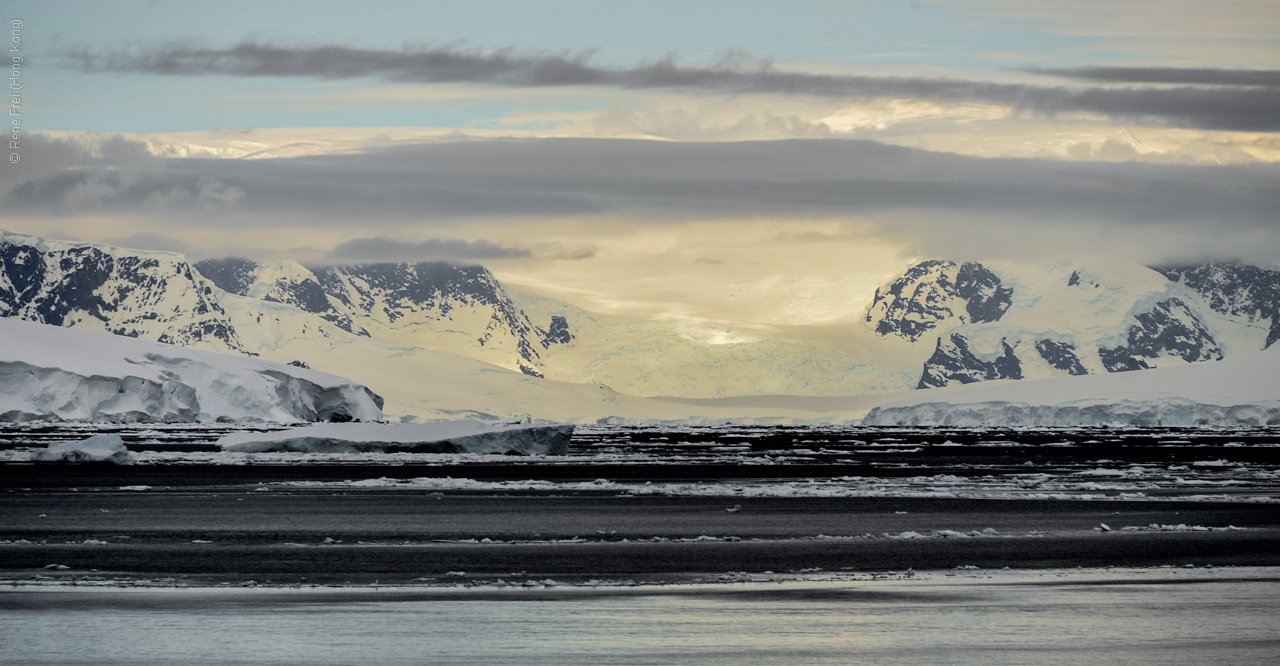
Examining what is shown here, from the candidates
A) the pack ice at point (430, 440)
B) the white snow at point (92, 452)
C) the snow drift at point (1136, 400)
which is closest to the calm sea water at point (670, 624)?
the white snow at point (92, 452)

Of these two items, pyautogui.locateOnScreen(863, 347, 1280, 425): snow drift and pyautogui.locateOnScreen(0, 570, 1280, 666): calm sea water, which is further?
pyautogui.locateOnScreen(863, 347, 1280, 425): snow drift

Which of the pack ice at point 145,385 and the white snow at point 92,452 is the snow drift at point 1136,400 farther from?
the white snow at point 92,452

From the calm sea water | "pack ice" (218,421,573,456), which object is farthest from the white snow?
the calm sea water

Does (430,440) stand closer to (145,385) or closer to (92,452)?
(92,452)

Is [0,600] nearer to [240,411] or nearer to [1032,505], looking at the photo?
[1032,505]

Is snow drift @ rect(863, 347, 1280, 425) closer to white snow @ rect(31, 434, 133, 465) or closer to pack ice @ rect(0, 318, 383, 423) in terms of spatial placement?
pack ice @ rect(0, 318, 383, 423)

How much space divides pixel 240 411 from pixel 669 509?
116808 mm

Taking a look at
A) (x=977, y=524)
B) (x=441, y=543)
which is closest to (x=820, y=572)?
(x=441, y=543)

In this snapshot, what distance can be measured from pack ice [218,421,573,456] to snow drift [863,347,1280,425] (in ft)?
345

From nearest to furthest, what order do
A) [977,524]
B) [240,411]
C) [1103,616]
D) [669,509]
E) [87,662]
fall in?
1. [87,662]
2. [1103,616]
3. [977,524]
4. [669,509]
5. [240,411]

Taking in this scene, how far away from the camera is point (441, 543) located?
20.8 m

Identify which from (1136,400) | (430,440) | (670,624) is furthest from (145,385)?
(670,624)

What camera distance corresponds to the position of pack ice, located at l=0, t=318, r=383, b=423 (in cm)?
11925

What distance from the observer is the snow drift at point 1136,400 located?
152 metres
